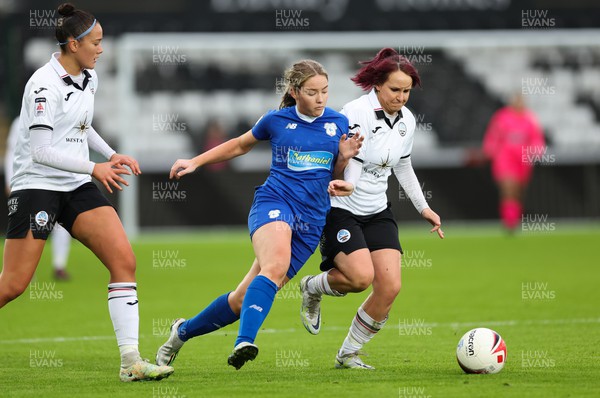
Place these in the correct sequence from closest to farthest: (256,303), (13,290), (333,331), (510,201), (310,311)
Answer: (256,303), (13,290), (310,311), (333,331), (510,201)

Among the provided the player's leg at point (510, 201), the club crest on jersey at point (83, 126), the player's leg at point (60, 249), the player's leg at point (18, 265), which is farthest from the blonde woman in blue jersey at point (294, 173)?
the player's leg at point (510, 201)

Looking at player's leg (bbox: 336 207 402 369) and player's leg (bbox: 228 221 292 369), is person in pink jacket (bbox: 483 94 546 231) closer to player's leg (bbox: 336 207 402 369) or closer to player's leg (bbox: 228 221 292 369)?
player's leg (bbox: 336 207 402 369)

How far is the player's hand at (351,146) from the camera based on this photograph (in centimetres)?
680

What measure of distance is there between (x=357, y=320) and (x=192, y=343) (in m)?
2.03

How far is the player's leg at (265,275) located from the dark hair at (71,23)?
1643 mm

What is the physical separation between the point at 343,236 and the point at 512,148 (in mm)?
13485

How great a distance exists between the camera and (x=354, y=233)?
711 cm

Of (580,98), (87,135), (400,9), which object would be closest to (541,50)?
(580,98)

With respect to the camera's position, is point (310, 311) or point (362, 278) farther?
point (310, 311)

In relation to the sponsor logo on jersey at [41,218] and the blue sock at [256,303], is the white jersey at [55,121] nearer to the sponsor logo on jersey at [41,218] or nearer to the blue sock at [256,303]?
the sponsor logo on jersey at [41,218]

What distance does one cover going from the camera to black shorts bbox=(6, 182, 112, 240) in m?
6.55

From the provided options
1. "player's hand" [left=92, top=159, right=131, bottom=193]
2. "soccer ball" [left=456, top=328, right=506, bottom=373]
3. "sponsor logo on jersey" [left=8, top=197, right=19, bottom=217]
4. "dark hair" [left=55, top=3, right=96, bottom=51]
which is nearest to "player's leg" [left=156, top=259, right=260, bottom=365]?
"player's hand" [left=92, top=159, right=131, bottom=193]

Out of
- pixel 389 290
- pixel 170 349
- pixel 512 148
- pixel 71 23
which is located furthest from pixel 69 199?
pixel 512 148

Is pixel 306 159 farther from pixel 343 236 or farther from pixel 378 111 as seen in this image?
pixel 378 111
